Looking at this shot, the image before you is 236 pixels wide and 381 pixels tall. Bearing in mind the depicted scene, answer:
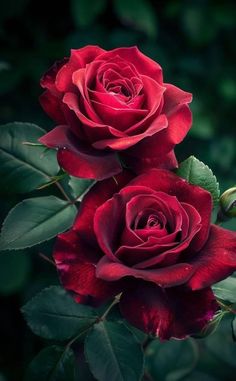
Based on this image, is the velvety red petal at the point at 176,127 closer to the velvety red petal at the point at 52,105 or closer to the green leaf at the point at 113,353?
the velvety red petal at the point at 52,105

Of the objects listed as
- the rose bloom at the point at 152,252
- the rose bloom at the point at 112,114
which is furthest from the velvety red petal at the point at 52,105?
the rose bloom at the point at 152,252

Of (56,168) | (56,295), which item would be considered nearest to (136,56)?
(56,168)

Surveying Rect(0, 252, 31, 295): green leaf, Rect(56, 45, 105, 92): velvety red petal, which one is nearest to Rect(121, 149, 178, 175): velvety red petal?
Rect(56, 45, 105, 92): velvety red petal

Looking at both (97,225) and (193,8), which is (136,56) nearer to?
(97,225)

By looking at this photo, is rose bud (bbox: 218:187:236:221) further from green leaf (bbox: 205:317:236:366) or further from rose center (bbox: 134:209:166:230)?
green leaf (bbox: 205:317:236:366)

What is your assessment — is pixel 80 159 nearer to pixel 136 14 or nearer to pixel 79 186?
pixel 79 186

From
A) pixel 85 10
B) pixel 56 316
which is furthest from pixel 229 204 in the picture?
pixel 85 10
